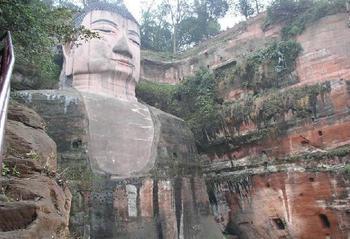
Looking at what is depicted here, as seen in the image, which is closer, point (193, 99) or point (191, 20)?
point (193, 99)

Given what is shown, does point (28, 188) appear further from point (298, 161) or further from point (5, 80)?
point (298, 161)

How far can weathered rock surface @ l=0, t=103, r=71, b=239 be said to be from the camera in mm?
3744

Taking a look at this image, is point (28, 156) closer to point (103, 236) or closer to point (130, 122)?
point (103, 236)

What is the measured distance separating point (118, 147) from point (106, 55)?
145 inches

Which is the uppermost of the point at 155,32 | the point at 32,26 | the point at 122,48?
the point at 155,32

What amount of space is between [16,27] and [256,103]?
8.86 m

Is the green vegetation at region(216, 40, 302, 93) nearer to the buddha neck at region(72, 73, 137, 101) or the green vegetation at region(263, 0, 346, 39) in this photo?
the green vegetation at region(263, 0, 346, 39)

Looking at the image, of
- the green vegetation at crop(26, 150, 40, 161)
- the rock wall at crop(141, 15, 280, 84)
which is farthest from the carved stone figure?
the rock wall at crop(141, 15, 280, 84)

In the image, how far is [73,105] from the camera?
434 inches

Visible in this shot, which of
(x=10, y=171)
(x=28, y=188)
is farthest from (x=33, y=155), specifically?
(x=28, y=188)

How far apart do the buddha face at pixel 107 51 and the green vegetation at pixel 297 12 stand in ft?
19.4

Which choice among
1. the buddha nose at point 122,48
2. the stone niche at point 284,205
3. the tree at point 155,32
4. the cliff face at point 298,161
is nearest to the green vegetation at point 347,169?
the cliff face at point 298,161

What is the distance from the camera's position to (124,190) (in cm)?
1036

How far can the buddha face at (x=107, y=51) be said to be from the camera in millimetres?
12969
